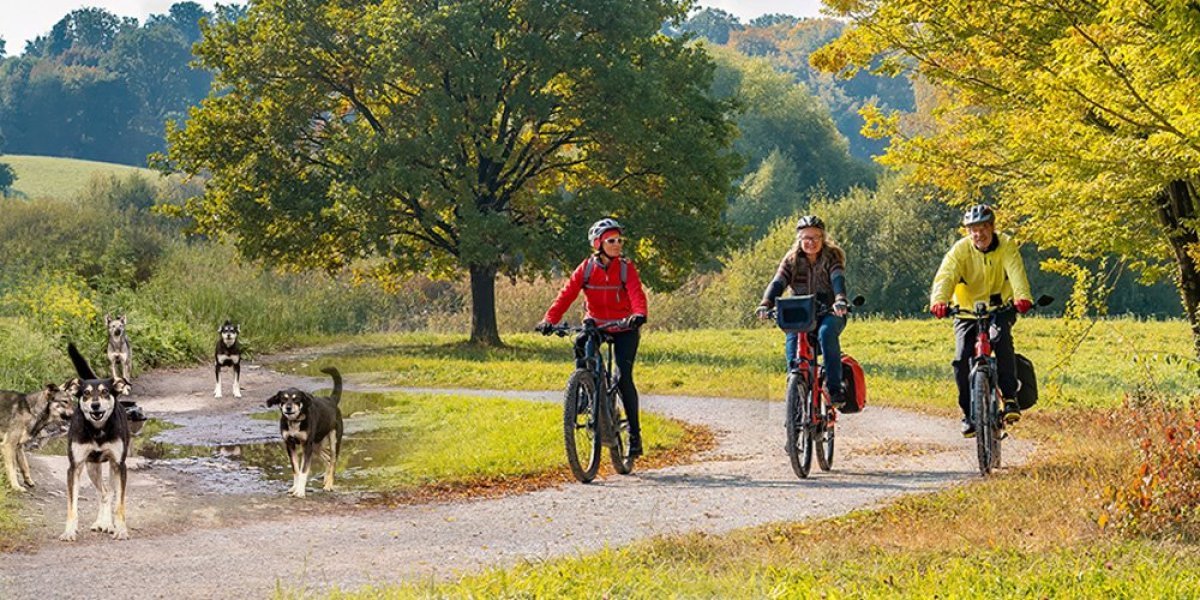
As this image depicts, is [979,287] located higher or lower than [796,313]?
higher

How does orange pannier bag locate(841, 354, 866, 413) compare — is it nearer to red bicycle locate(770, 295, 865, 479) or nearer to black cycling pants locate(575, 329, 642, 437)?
red bicycle locate(770, 295, 865, 479)

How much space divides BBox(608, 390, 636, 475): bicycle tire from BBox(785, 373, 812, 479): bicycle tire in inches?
53.1

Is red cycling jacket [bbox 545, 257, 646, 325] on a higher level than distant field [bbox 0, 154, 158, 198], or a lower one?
lower

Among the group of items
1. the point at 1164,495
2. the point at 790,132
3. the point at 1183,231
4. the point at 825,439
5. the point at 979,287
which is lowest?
the point at 1164,495

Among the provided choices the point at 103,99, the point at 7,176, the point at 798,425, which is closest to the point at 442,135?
the point at 798,425

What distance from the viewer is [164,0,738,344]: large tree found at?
27.4 meters

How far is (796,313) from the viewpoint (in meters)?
11.0

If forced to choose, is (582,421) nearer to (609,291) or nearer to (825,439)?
(609,291)

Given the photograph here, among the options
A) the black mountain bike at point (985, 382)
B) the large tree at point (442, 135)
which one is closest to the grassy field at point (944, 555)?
the black mountain bike at point (985, 382)

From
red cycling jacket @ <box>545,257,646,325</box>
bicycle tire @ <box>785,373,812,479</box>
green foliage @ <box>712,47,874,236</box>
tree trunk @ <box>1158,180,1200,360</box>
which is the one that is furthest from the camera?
green foliage @ <box>712,47,874,236</box>

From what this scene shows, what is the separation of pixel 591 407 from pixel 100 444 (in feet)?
13.7

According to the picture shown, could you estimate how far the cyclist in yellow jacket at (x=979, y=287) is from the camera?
11.0 m

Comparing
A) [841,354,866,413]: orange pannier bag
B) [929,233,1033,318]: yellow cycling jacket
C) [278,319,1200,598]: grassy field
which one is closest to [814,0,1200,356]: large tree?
[929,233,1033,318]: yellow cycling jacket

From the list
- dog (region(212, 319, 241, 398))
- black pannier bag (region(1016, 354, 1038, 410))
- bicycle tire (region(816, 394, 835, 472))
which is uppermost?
dog (region(212, 319, 241, 398))
